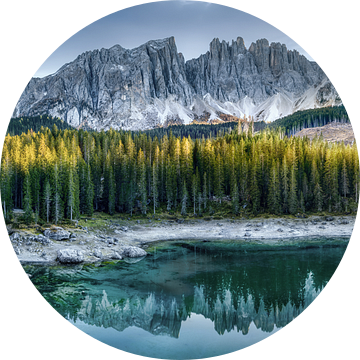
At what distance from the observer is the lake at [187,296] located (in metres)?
9.12

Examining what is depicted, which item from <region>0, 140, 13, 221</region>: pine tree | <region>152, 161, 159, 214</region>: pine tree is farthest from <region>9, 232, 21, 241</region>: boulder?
<region>152, 161, 159, 214</region>: pine tree

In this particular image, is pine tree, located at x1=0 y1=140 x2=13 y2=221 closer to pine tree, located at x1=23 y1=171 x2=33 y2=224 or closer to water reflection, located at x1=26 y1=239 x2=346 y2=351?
pine tree, located at x1=23 y1=171 x2=33 y2=224

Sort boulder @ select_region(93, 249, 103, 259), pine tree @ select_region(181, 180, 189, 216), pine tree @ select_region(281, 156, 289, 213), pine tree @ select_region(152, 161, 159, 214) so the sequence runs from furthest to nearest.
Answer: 1. pine tree @ select_region(181, 180, 189, 216)
2. pine tree @ select_region(152, 161, 159, 214)
3. pine tree @ select_region(281, 156, 289, 213)
4. boulder @ select_region(93, 249, 103, 259)

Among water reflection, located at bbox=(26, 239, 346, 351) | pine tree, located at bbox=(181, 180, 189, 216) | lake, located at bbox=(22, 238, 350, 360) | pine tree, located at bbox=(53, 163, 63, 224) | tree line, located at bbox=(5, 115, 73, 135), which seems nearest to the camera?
lake, located at bbox=(22, 238, 350, 360)

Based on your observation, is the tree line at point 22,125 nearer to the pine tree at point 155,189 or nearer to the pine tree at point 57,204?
the pine tree at point 57,204

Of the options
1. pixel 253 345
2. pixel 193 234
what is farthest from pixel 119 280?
pixel 193 234

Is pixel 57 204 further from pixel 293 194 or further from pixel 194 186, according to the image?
pixel 194 186

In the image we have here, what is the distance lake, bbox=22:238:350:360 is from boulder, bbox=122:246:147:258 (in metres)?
A: 0.61

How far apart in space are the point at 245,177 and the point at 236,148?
7.40 metres

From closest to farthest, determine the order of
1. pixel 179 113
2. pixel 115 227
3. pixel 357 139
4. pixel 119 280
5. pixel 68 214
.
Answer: pixel 357 139
pixel 119 280
pixel 68 214
pixel 115 227
pixel 179 113

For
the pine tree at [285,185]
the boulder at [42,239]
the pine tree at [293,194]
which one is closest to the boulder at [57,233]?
the boulder at [42,239]

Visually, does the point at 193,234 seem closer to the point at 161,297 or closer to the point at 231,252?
the point at 231,252

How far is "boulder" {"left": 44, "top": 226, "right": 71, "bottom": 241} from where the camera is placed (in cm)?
1628

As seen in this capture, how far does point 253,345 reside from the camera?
8445 millimetres
